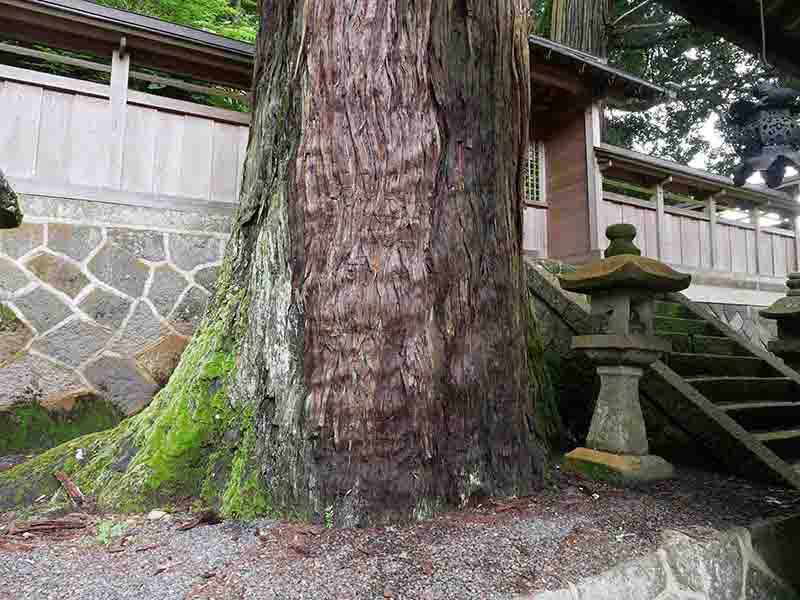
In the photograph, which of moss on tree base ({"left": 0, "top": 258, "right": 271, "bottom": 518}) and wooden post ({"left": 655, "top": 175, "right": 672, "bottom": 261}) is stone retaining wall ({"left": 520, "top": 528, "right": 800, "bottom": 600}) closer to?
moss on tree base ({"left": 0, "top": 258, "right": 271, "bottom": 518})

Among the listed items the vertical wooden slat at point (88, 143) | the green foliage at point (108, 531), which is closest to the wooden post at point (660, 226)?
the vertical wooden slat at point (88, 143)

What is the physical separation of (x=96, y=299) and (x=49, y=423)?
47.6 inches

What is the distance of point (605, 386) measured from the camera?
3.12m

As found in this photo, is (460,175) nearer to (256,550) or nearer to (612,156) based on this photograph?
(256,550)

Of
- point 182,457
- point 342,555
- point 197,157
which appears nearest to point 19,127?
point 197,157

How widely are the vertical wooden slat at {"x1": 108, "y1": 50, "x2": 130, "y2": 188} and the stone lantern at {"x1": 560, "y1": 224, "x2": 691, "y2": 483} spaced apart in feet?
14.9

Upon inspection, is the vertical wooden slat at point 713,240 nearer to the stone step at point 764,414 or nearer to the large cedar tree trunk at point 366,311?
the stone step at point 764,414

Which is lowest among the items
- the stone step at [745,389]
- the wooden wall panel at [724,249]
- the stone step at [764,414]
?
the stone step at [764,414]

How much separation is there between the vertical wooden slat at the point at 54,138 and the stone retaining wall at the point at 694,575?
5.42 m

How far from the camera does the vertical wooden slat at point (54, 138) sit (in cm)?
473

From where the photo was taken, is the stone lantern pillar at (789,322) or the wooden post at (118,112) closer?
the stone lantern pillar at (789,322)

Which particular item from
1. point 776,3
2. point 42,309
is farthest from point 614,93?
point 42,309

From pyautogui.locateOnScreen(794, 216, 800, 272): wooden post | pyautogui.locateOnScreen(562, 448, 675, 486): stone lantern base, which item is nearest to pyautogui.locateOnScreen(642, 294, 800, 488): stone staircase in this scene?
pyautogui.locateOnScreen(562, 448, 675, 486): stone lantern base

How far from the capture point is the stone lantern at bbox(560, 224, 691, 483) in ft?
9.66
